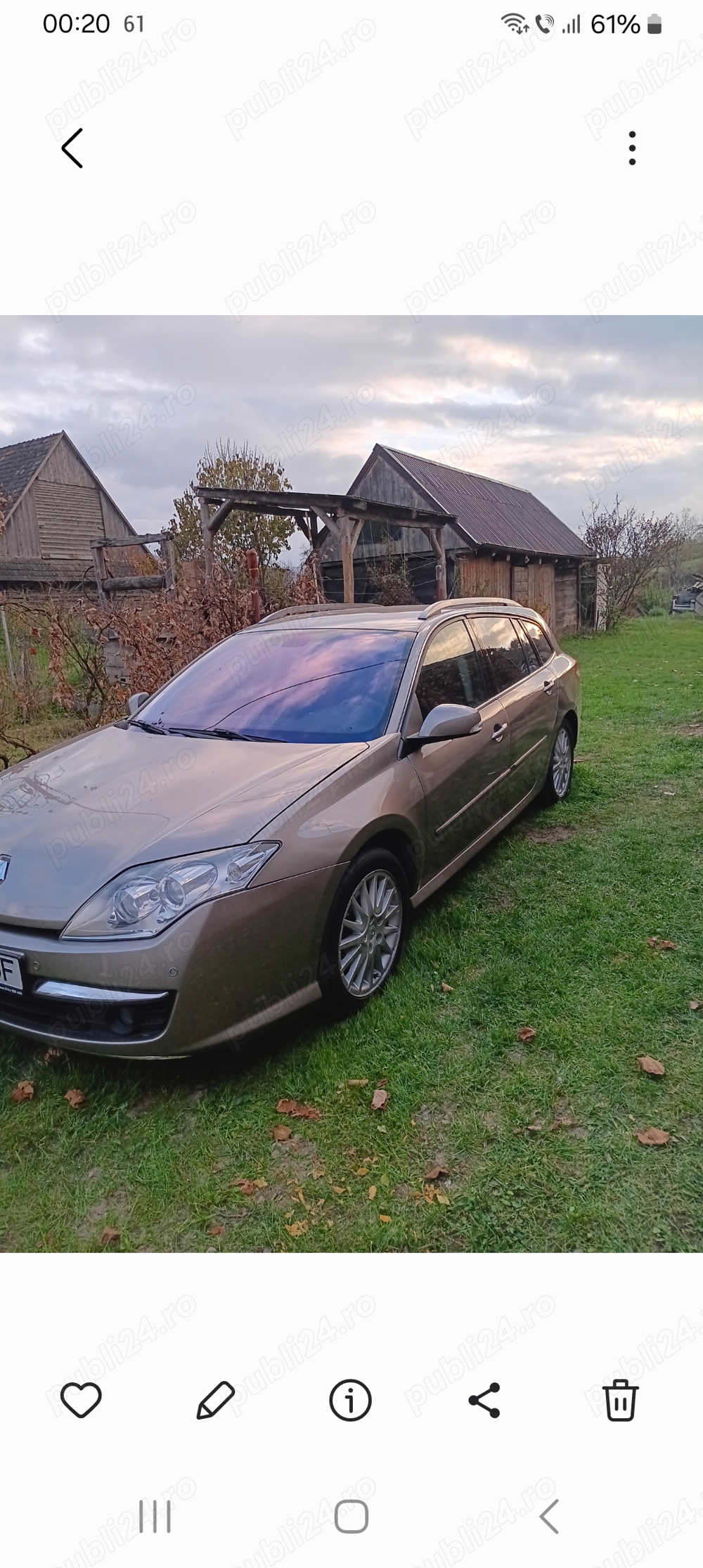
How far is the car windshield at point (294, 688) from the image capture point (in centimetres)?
343

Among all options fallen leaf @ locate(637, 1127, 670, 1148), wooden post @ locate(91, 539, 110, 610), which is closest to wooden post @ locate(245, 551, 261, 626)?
wooden post @ locate(91, 539, 110, 610)

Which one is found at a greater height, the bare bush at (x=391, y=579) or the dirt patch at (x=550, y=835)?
the bare bush at (x=391, y=579)

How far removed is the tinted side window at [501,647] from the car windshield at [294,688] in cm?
88

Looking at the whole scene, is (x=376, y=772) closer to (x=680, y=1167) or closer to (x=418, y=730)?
(x=418, y=730)

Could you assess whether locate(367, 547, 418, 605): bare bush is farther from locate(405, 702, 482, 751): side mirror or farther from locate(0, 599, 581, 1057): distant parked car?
locate(405, 702, 482, 751): side mirror

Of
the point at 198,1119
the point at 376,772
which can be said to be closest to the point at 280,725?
the point at 376,772

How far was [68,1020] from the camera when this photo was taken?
2.47 meters

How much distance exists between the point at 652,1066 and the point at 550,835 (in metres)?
2.44

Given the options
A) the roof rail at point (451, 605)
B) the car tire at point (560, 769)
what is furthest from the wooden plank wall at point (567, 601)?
the roof rail at point (451, 605)

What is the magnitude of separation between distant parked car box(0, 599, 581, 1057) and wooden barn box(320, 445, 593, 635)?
13.1 metres

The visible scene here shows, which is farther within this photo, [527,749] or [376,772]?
[527,749]

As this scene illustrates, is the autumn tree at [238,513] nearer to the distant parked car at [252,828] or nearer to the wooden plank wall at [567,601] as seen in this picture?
the wooden plank wall at [567,601]

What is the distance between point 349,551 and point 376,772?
873 centimetres
